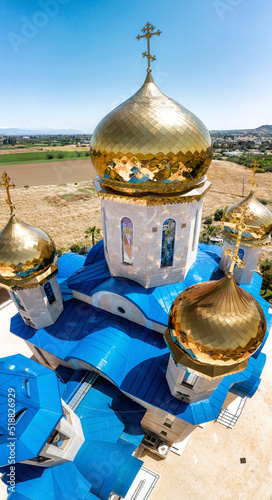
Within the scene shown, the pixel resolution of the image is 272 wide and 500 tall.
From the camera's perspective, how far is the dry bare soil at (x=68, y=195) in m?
29.8

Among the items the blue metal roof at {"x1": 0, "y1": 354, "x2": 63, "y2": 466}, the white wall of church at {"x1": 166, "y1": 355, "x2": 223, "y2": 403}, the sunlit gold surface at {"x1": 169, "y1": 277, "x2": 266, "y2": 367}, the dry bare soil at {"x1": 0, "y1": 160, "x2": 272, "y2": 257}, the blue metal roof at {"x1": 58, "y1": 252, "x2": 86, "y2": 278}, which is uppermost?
the sunlit gold surface at {"x1": 169, "y1": 277, "x2": 266, "y2": 367}

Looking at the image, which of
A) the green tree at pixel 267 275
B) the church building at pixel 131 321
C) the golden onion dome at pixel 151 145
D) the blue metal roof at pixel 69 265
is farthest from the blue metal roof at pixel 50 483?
the green tree at pixel 267 275

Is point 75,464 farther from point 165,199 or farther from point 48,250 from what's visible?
point 165,199

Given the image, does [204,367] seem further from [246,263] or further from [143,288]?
[246,263]

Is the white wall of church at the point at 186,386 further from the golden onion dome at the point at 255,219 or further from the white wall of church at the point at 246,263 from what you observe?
the golden onion dome at the point at 255,219

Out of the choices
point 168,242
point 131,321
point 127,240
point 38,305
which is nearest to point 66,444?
point 131,321

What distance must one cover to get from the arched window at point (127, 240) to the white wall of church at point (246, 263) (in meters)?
3.80

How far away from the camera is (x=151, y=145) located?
6133 millimetres

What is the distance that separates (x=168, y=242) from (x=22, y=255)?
4.48 m

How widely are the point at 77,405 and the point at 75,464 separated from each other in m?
1.34

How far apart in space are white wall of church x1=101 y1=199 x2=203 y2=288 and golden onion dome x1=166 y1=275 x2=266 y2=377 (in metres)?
2.64

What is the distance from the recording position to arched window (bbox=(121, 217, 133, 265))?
7.72 m

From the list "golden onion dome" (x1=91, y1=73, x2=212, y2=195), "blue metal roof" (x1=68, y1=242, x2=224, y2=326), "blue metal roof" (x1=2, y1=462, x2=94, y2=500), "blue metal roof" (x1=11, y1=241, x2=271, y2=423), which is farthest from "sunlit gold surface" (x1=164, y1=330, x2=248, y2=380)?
"golden onion dome" (x1=91, y1=73, x2=212, y2=195)

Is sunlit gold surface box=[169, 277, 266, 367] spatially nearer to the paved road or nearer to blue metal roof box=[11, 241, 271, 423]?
blue metal roof box=[11, 241, 271, 423]
